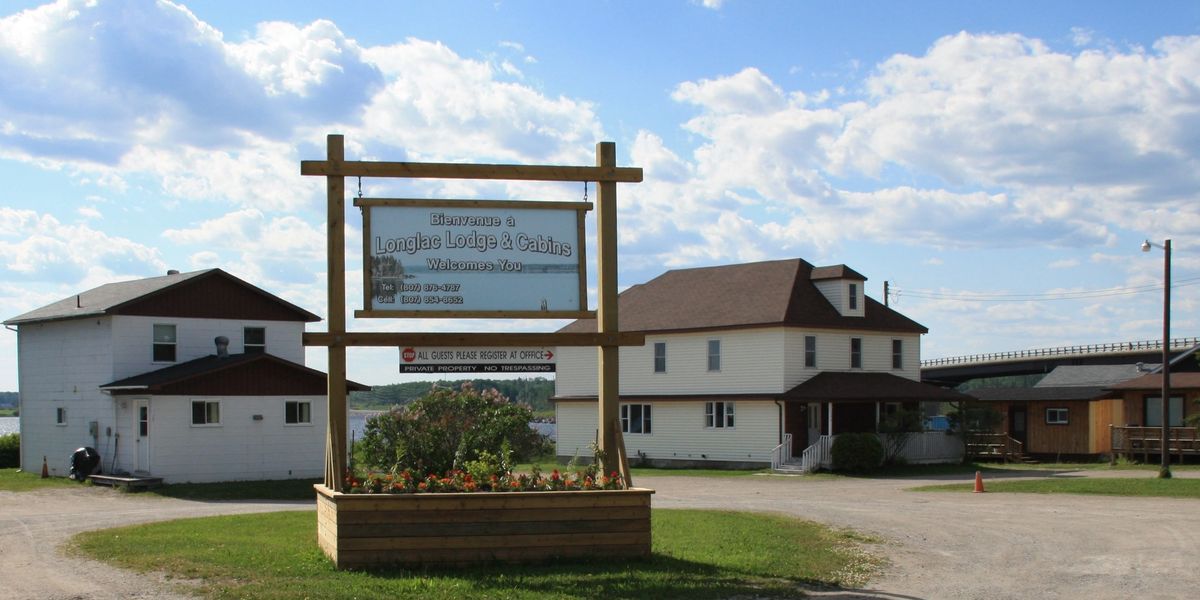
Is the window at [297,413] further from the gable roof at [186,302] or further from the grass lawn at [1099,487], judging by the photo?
the grass lawn at [1099,487]

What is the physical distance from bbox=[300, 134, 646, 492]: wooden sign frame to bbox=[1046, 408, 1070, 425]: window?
36470 mm

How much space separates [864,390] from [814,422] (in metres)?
2.60

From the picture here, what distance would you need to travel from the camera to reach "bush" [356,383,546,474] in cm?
1798

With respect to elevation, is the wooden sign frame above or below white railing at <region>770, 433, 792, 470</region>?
above

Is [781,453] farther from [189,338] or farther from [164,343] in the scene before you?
[164,343]

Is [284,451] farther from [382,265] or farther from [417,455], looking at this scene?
[382,265]

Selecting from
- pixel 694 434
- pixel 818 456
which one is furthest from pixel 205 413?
pixel 818 456

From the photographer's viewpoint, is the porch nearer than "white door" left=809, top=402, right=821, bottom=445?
No

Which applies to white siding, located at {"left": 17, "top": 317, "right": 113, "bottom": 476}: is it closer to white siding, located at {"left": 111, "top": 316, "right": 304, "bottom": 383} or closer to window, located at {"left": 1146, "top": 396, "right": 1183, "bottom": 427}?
white siding, located at {"left": 111, "top": 316, "right": 304, "bottom": 383}

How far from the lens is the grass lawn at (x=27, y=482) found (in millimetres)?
31031

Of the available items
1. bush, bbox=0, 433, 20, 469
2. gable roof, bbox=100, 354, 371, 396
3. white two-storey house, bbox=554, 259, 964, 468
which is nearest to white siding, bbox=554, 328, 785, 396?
white two-storey house, bbox=554, 259, 964, 468

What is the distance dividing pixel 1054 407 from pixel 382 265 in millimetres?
38768

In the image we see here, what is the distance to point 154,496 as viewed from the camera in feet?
94.0

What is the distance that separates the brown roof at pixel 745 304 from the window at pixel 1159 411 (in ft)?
29.1
